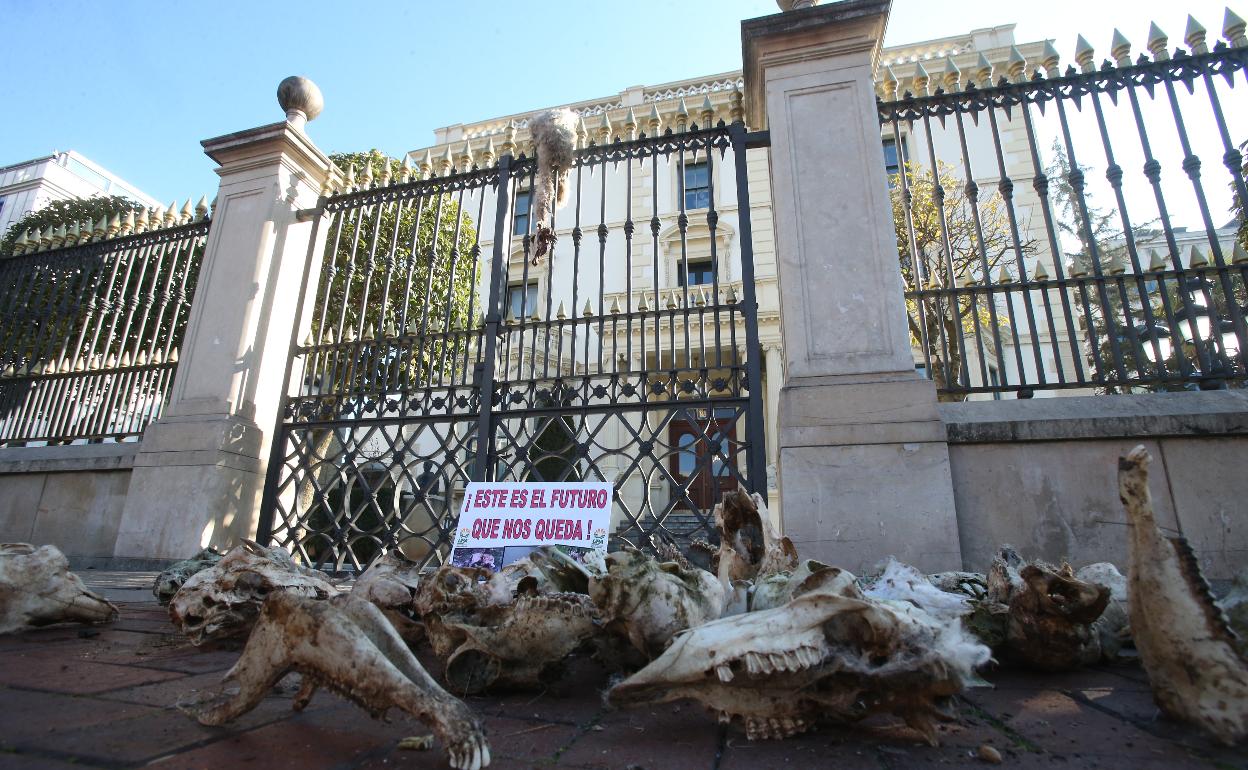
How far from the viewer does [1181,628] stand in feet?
3.99

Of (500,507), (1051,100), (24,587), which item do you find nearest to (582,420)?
(500,507)

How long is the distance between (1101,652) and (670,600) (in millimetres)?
1549

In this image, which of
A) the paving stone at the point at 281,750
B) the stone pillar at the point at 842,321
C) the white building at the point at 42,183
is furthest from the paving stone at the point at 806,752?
the white building at the point at 42,183

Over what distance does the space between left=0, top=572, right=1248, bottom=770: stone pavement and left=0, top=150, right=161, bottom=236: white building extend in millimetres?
28664

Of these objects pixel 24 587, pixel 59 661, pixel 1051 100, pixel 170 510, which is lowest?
pixel 59 661

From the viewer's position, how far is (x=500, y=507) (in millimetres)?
3283

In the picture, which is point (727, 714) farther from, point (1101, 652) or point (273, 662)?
point (1101, 652)

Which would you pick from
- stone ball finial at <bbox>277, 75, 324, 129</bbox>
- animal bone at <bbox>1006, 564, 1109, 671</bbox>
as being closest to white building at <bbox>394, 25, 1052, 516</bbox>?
stone ball finial at <bbox>277, 75, 324, 129</bbox>

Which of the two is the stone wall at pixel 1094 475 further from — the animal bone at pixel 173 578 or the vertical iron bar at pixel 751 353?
the animal bone at pixel 173 578

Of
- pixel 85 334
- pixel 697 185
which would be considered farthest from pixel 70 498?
pixel 697 185

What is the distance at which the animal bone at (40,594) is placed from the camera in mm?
2467

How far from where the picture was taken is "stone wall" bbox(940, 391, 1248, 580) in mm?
2982

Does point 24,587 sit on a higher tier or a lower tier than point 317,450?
lower

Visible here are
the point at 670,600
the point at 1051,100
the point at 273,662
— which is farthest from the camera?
the point at 1051,100
